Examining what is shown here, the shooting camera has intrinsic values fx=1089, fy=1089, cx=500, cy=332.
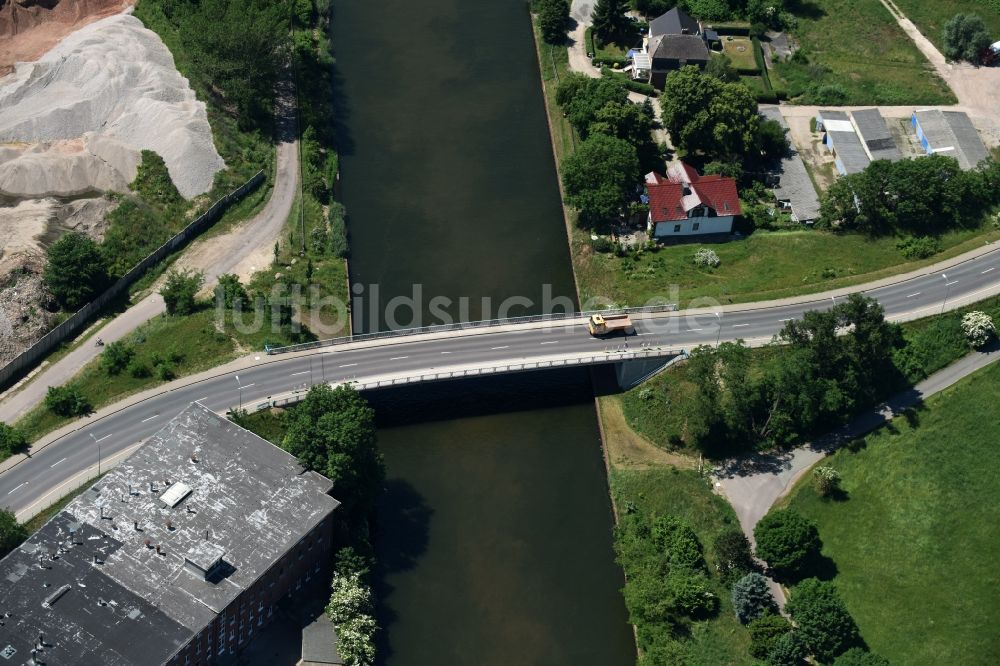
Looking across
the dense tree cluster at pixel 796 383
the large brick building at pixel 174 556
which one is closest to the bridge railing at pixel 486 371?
the dense tree cluster at pixel 796 383

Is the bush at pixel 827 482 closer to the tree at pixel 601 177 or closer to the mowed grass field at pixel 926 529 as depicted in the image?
the mowed grass field at pixel 926 529

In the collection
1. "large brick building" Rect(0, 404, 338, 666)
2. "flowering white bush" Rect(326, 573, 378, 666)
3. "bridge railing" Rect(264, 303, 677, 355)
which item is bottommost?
"flowering white bush" Rect(326, 573, 378, 666)

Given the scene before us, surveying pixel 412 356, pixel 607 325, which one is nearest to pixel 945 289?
pixel 607 325

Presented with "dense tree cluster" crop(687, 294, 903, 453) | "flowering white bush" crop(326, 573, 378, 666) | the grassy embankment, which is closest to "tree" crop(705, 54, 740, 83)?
the grassy embankment

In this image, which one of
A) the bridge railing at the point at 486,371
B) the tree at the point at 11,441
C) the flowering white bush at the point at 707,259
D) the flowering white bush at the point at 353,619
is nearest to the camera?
the flowering white bush at the point at 353,619

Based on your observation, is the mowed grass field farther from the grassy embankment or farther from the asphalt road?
the asphalt road
